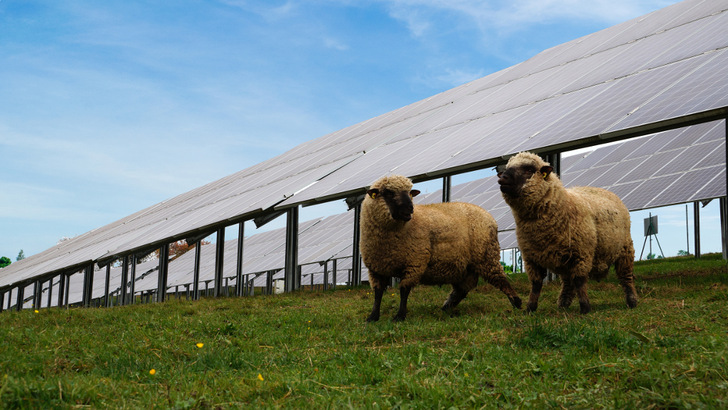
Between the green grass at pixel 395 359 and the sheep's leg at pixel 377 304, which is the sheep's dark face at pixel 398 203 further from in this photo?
the green grass at pixel 395 359

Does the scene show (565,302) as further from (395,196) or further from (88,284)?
(88,284)

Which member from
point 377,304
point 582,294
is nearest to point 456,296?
point 377,304

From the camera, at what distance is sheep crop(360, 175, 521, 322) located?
814 centimetres

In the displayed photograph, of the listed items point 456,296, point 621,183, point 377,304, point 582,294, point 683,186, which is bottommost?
point 377,304

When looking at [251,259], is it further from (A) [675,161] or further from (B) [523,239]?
(B) [523,239]

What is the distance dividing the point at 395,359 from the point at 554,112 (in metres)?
8.83

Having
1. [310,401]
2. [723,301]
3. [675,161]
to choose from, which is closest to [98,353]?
[310,401]

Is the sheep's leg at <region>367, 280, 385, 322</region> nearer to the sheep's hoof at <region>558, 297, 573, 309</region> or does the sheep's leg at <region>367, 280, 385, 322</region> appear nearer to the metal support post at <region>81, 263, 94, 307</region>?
the sheep's hoof at <region>558, 297, 573, 309</region>

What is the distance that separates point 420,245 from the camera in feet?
27.0

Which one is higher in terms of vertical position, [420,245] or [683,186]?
[683,186]

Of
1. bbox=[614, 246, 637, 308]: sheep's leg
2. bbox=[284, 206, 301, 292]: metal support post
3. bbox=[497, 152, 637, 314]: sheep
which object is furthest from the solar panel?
bbox=[497, 152, 637, 314]: sheep

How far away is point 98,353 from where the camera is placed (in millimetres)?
5910

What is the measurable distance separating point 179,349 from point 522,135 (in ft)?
25.2

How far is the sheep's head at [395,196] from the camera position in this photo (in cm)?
799
